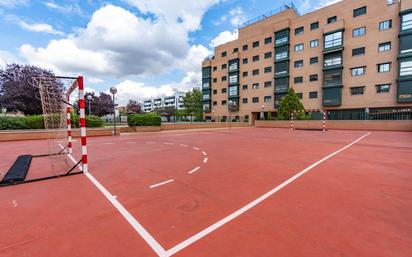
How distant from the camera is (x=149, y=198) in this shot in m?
3.74

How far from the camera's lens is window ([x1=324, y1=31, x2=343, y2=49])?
1212 inches

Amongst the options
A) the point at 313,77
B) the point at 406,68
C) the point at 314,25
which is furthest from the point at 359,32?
the point at 313,77

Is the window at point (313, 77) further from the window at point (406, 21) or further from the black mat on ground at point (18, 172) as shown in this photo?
the black mat on ground at point (18, 172)

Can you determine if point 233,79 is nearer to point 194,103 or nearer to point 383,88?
point 194,103

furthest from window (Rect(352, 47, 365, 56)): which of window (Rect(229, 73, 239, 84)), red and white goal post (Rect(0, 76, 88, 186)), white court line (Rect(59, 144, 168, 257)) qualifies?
white court line (Rect(59, 144, 168, 257))

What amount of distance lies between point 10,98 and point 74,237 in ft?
111

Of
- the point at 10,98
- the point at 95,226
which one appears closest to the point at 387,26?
the point at 95,226

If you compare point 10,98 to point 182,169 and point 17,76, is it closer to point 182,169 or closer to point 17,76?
point 17,76

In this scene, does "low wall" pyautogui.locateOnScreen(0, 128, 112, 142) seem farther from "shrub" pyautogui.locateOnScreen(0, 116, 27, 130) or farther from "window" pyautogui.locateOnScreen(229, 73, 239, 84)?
"window" pyautogui.locateOnScreen(229, 73, 239, 84)

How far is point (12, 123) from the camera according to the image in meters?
14.4

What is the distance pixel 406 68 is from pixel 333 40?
10.5 m

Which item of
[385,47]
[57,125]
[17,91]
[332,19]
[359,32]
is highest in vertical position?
[332,19]

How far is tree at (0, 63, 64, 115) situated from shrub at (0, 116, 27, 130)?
1222 cm

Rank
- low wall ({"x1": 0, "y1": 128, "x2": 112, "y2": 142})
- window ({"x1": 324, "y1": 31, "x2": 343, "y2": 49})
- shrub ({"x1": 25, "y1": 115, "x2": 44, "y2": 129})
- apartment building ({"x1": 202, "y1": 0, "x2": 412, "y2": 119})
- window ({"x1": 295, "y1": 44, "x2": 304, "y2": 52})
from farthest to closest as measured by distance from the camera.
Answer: window ({"x1": 295, "y1": 44, "x2": 304, "y2": 52}) → window ({"x1": 324, "y1": 31, "x2": 343, "y2": 49}) → apartment building ({"x1": 202, "y1": 0, "x2": 412, "y2": 119}) → shrub ({"x1": 25, "y1": 115, "x2": 44, "y2": 129}) → low wall ({"x1": 0, "y1": 128, "x2": 112, "y2": 142})
